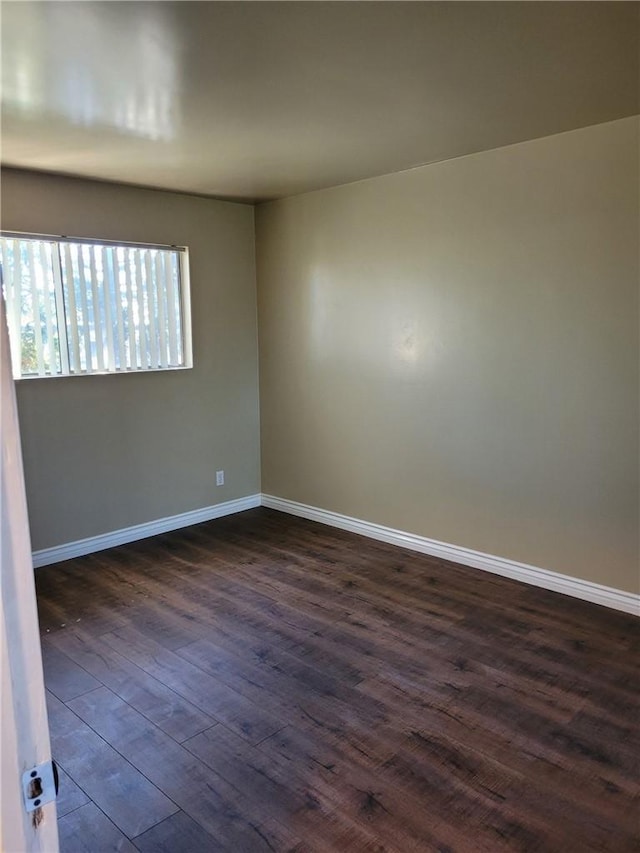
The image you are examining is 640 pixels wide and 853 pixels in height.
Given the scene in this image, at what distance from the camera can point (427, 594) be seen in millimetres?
3352

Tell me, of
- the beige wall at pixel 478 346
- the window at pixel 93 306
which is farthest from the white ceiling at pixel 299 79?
the window at pixel 93 306

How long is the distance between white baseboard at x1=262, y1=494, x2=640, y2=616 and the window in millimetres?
1583

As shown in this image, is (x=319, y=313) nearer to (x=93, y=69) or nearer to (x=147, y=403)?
(x=147, y=403)

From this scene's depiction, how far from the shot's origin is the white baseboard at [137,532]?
3.85 metres

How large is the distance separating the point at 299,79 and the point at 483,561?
2788mm

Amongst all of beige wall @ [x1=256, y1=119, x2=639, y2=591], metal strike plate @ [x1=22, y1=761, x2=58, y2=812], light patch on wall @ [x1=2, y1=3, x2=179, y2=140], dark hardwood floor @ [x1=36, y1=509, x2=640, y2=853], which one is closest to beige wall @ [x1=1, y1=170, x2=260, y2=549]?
beige wall @ [x1=256, y1=119, x2=639, y2=591]

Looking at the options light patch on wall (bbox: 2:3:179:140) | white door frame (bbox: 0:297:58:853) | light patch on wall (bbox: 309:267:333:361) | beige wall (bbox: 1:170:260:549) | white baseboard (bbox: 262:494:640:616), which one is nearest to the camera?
white door frame (bbox: 0:297:58:853)

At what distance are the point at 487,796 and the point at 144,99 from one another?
2.81m

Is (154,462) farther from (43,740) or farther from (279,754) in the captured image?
(43,740)

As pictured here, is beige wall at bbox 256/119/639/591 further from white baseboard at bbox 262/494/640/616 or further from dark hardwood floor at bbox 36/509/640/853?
dark hardwood floor at bbox 36/509/640/853

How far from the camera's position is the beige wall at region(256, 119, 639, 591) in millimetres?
2992

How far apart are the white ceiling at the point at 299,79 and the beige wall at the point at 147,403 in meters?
0.45

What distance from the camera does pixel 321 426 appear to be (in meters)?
4.49

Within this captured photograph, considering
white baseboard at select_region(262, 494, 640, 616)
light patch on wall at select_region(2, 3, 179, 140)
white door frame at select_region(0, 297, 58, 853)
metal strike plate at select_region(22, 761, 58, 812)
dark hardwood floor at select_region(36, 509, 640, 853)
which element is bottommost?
dark hardwood floor at select_region(36, 509, 640, 853)
